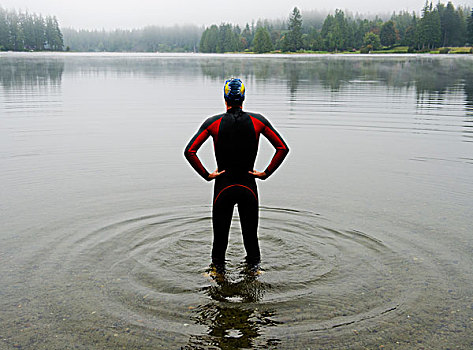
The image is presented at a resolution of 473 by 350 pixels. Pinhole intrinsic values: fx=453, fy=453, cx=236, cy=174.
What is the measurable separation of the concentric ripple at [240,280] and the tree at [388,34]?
626ft

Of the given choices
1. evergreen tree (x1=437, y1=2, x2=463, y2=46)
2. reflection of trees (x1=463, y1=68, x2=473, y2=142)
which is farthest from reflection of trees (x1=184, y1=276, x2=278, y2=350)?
evergreen tree (x1=437, y1=2, x2=463, y2=46)

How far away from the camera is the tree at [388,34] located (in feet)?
593

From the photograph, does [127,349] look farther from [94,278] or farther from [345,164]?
[345,164]

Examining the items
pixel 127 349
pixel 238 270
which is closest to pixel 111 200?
pixel 238 270

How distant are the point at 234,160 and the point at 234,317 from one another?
2.26 meters

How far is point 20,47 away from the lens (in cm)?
19988

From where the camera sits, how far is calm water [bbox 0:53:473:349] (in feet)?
18.6

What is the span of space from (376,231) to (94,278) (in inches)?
209

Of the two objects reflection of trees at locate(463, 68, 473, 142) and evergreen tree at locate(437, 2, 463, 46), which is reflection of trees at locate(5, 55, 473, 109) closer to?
reflection of trees at locate(463, 68, 473, 142)

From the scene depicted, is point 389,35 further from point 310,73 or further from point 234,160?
point 234,160

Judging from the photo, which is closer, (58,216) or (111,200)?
(58,216)

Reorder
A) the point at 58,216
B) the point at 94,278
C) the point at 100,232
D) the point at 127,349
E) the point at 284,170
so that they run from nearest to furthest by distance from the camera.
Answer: the point at 127,349, the point at 94,278, the point at 100,232, the point at 58,216, the point at 284,170

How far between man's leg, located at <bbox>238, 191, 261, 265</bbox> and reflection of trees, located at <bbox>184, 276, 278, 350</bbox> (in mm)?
397

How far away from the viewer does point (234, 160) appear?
→ 6.79m
